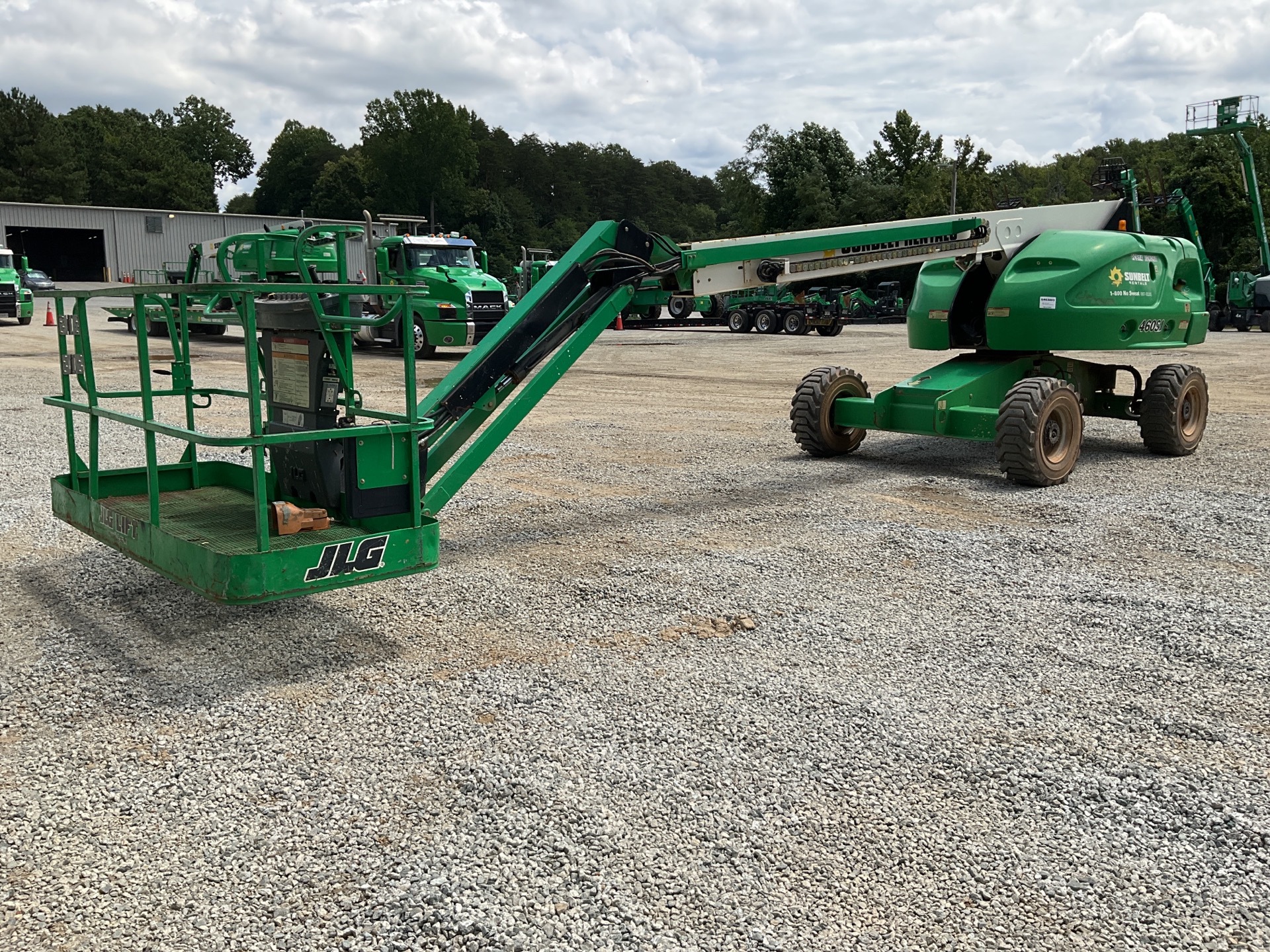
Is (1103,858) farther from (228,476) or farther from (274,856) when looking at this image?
(228,476)

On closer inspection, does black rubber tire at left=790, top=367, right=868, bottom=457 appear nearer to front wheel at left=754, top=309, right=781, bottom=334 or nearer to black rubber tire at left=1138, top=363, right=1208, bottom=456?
black rubber tire at left=1138, top=363, right=1208, bottom=456

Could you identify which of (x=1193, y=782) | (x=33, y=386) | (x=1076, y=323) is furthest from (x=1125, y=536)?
(x=33, y=386)

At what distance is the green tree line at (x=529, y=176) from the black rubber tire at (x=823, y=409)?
32.8 m

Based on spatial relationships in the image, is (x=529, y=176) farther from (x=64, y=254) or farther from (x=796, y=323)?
(x=796, y=323)

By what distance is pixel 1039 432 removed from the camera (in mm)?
8633

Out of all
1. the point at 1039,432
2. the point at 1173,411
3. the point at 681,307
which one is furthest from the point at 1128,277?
the point at 681,307

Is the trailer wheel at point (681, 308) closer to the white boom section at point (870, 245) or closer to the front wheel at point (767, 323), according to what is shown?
the front wheel at point (767, 323)

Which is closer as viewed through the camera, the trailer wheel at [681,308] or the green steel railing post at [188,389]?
the green steel railing post at [188,389]

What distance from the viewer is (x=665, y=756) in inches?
156

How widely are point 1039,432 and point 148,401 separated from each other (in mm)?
6472

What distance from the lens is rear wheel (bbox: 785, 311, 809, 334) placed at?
112 feet

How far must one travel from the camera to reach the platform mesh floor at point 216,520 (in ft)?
16.3

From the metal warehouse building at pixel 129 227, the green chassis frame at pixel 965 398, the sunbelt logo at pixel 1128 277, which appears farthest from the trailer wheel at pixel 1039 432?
the metal warehouse building at pixel 129 227

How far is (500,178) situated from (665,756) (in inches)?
4378
